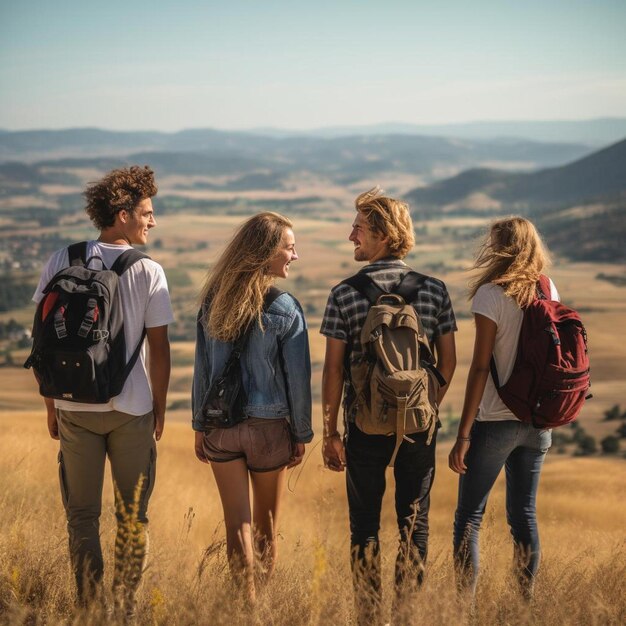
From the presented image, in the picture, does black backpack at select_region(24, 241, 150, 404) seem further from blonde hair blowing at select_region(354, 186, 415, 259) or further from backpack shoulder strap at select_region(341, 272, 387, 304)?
blonde hair blowing at select_region(354, 186, 415, 259)

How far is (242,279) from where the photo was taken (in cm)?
340

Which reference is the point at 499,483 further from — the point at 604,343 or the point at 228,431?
the point at 604,343

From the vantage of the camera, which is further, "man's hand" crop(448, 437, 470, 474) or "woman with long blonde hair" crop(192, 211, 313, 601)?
"man's hand" crop(448, 437, 470, 474)

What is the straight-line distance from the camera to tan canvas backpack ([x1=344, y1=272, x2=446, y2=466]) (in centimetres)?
320

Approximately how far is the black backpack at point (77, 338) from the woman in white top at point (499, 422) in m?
1.52

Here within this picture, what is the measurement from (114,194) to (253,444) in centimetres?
118

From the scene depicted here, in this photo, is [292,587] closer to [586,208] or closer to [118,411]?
[118,411]

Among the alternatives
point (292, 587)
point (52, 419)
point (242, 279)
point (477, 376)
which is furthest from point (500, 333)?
point (52, 419)

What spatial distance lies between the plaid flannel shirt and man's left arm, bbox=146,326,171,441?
69cm

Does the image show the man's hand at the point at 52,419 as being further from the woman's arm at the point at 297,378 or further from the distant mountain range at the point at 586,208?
the distant mountain range at the point at 586,208

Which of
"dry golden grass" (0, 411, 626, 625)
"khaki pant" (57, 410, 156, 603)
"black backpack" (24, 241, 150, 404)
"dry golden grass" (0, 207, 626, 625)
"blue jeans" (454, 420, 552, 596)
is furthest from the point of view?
"blue jeans" (454, 420, 552, 596)

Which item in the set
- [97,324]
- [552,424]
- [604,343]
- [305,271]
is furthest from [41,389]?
[305,271]

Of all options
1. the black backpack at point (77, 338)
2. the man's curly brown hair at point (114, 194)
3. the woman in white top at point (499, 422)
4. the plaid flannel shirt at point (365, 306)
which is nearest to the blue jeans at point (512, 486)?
the woman in white top at point (499, 422)

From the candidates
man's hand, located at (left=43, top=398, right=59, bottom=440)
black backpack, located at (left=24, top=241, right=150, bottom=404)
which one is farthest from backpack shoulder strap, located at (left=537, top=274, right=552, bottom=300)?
man's hand, located at (left=43, top=398, right=59, bottom=440)
